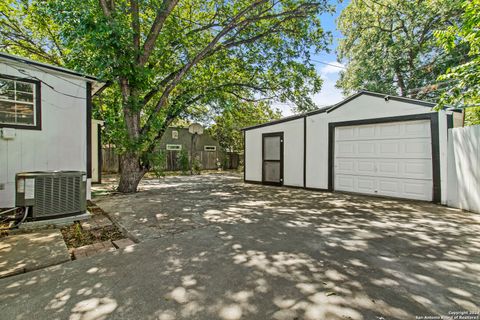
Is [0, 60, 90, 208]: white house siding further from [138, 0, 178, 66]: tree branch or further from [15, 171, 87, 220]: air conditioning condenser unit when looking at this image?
[138, 0, 178, 66]: tree branch

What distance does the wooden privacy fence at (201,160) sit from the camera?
13.7 metres

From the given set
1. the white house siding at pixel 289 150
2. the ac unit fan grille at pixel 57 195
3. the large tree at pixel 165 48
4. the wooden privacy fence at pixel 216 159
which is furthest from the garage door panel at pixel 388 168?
the wooden privacy fence at pixel 216 159

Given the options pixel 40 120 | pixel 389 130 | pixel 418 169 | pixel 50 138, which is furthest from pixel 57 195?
pixel 418 169

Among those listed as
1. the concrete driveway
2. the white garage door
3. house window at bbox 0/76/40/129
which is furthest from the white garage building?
house window at bbox 0/76/40/129

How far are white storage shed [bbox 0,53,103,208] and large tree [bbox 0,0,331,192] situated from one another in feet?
3.31

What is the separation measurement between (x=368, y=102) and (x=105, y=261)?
703cm

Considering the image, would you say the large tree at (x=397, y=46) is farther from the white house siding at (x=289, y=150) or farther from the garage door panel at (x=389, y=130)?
the white house siding at (x=289, y=150)

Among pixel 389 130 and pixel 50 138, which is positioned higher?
pixel 389 130

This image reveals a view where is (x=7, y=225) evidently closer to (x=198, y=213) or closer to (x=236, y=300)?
(x=198, y=213)

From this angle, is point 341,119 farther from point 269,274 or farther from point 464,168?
point 269,274

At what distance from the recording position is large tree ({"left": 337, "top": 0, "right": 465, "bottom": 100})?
12.0m

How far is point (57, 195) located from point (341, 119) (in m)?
7.20

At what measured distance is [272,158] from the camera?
9055 mm

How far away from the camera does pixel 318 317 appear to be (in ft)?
5.25
